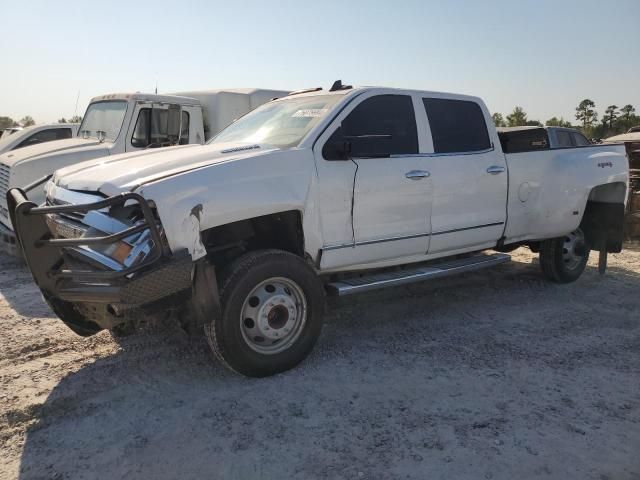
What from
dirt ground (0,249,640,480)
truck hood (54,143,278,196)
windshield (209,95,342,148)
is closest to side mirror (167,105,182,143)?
windshield (209,95,342,148)

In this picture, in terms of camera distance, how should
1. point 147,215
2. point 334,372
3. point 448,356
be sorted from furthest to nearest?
point 448,356, point 334,372, point 147,215

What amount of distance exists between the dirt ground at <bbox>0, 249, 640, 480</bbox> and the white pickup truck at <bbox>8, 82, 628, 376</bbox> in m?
0.42

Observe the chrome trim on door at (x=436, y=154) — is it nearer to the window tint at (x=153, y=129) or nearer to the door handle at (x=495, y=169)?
the door handle at (x=495, y=169)

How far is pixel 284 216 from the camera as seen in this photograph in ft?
13.6

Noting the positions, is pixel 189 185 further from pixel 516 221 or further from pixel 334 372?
pixel 516 221

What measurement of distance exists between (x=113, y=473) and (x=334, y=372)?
172cm

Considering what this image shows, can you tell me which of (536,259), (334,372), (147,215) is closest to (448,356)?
(334,372)

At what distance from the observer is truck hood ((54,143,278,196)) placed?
11.6 feet

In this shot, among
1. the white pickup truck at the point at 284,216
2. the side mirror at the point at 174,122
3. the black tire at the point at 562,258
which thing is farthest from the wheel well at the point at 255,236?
the side mirror at the point at 174,122

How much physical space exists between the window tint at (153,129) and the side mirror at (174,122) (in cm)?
3

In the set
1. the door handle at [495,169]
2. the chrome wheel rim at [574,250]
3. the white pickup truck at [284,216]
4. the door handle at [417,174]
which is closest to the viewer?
the white pickup truck at [284,216]

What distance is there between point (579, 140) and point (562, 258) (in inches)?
59.2

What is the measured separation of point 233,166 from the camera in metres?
3.74

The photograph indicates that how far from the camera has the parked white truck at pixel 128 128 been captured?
722cm
